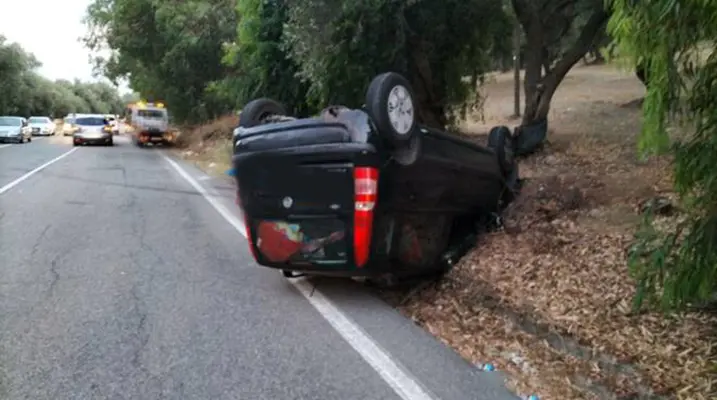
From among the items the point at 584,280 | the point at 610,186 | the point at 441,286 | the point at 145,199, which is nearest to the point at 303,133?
the point at 441,286

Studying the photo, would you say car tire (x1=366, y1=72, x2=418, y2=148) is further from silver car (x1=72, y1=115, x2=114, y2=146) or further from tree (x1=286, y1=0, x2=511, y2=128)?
silver car (x1=72, y1=115, x2=114, y2=146)

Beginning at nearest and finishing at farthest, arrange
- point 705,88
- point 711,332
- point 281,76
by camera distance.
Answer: point 705,88
point 711,332
point 281,76

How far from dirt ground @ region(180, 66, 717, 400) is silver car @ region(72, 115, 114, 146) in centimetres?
3193

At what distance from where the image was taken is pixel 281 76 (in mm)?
17984

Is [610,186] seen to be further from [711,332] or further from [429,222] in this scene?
[711,332]

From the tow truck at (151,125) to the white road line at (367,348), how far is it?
33.3m

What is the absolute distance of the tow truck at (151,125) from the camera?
38.3m

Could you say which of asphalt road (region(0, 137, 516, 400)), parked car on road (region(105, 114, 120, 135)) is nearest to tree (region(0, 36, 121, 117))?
parked car on road (region(105, 114, 120, 135))

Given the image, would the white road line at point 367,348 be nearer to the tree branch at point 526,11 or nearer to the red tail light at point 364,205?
the red tail light at point 364,205

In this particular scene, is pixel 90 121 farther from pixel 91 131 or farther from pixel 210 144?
pixel 210 144

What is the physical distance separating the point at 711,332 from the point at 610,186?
4.47 m

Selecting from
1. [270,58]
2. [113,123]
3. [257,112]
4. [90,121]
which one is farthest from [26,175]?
[113,123]

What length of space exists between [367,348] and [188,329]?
4.84ft

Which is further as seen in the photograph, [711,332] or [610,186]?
[610,186]
